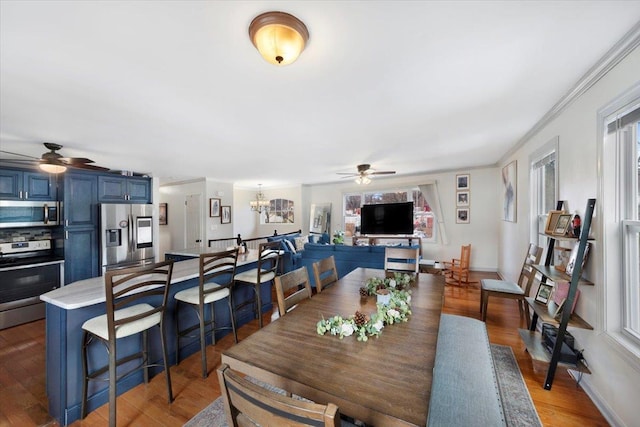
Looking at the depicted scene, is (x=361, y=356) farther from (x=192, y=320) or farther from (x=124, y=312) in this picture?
(x=192, y=320)

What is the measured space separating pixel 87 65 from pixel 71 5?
59 cm

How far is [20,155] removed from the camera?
369 cm

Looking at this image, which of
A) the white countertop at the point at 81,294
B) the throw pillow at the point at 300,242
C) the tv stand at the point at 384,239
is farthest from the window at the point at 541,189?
the throw pillow at the point at 300,242

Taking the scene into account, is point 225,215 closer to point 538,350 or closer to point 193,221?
point 193,221

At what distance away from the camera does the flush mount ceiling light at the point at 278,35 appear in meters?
1.24

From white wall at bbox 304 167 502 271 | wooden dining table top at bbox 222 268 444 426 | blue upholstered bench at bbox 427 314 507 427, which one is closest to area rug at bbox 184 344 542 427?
blue upholstered bench at bbox 427 314 507 427

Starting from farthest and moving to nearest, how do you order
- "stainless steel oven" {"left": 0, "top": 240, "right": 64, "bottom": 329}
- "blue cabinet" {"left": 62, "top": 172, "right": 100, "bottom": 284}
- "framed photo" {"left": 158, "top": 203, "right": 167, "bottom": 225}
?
1. "framed photo" {"left": 158, "top": 203, "right": 167, "bottom": 225}
2. "blue cabinet" {"left": 62, "top": 172, "right": 100, "bottom": 284}
3. "stainless steel oven" {"left": 0, "top": 240, "right": 64, "bottom": 329}

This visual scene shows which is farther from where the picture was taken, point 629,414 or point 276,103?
point 276,103

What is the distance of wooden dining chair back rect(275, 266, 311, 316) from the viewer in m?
1.58

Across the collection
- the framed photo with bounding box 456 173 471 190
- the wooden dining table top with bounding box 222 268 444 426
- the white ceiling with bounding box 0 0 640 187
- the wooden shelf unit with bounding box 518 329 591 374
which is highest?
the white ceiling with bounding box 0 0 640 187

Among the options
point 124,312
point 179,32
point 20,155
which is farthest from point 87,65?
point 20,155

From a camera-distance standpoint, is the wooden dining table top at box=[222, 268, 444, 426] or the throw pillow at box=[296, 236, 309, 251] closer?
the wooden dining table top at box=[222, 268, 444, 426]

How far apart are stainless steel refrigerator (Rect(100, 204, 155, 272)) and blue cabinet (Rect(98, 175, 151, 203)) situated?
305 millimetres

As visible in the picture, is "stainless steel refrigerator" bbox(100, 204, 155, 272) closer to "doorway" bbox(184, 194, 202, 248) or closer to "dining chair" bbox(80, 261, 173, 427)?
"doorway" bbox(184, 194, 202, 248)
